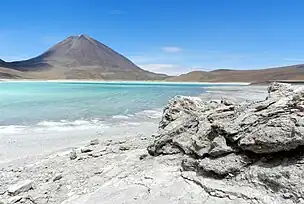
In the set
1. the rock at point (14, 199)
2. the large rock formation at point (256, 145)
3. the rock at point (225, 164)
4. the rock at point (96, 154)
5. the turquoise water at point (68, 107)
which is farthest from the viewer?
the turquoise water at point (68, 107)

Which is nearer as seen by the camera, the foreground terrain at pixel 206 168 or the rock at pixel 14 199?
the foreground terrain at pixel 206 168

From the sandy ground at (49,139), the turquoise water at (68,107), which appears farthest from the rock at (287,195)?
the turquoise water at (68,107)

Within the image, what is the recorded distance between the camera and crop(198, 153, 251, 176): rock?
4679mm

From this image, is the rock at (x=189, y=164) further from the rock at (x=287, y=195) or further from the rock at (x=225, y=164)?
the rock at (x=287, y=195)

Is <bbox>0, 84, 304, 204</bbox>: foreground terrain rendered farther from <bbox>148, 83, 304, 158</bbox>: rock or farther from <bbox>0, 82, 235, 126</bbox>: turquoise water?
<bbox>0, 82, 235, 126</bbox>: turquoise water

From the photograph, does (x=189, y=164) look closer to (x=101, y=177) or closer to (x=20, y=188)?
(x=101, y=177)

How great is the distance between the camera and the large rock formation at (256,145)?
4.23 metres

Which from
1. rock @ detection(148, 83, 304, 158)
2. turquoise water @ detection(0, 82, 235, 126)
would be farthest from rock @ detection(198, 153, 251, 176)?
turquoise water @ detection(0, 82, 235, 126)

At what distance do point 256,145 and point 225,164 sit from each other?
534 mm

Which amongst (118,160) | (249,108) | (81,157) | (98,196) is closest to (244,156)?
(249,108)

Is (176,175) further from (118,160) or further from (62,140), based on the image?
(62,140)

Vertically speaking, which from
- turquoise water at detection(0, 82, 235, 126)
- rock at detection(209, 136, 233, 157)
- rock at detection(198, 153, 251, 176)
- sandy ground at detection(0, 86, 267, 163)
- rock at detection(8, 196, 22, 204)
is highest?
rock at detection(209, 136, 233, 157)

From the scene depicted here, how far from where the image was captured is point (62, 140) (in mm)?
11609

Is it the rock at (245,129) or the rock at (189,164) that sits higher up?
the rock at (245,129)
